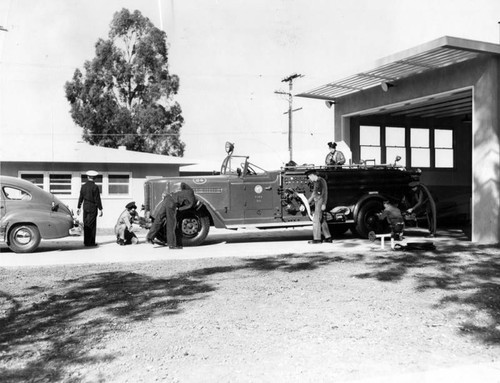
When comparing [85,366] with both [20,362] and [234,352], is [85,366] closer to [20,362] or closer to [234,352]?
[20,362]

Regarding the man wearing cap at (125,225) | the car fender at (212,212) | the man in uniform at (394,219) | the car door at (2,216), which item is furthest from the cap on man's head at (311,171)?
the car door at (2,216)

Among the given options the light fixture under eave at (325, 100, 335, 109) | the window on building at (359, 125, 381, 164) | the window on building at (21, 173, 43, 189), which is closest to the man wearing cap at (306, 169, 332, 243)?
the light fixture under eave at (325, 100, 335, 109)

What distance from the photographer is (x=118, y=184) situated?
76.5ft

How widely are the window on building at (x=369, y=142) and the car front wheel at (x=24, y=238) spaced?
11.1 metres

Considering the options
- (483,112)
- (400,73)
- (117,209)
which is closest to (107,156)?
(117,209)

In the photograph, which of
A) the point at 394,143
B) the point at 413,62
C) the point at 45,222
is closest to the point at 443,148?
the point at 394,143

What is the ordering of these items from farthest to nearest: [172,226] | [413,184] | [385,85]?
[385,85] < [413,184] < [172,226]

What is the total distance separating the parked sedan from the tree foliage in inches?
918

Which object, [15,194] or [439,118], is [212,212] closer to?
[15,194]

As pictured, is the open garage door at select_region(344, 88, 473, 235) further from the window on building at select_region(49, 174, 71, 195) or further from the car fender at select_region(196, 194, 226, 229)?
the window on building at select_region(49, 174, 71, 195)

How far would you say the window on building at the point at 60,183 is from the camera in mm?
22297

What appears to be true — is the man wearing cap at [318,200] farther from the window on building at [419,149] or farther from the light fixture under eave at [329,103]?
the window on building at [419,149]

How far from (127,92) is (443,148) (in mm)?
22096

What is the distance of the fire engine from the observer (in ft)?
43.3
